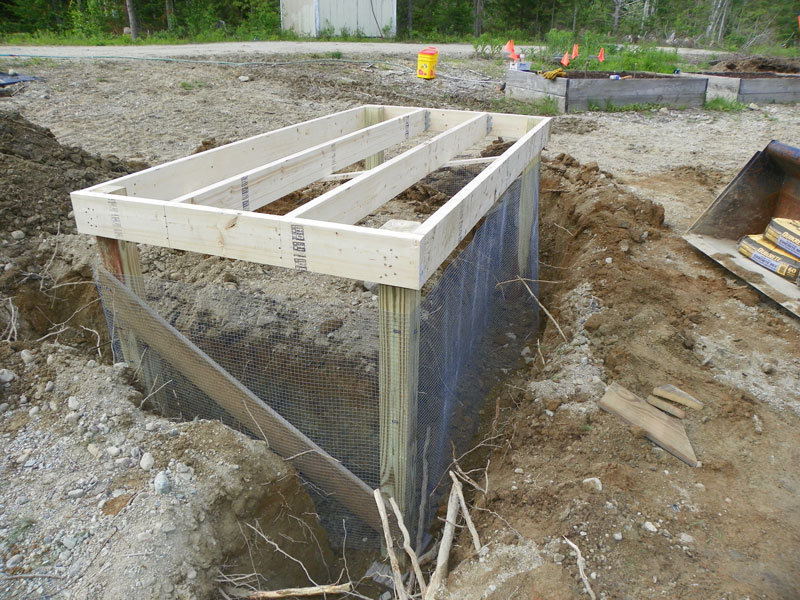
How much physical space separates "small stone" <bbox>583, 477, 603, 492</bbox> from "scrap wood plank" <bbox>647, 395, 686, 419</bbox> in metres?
0.82

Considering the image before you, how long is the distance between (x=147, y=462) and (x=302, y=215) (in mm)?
1285

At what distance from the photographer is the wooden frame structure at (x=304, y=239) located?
2447 mm

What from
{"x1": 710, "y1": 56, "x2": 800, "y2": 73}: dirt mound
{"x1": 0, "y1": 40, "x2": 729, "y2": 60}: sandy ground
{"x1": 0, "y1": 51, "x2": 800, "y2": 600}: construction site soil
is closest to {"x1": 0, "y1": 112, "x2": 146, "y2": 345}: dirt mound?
{"x1": 0, "y1": 51, "x2": 800, "y2": 600}: construction site soil

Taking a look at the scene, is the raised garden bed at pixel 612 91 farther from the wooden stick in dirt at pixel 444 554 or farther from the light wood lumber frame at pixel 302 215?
the wooden stick in dirt at pixel 444 554

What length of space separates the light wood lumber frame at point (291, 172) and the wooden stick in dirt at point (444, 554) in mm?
1864

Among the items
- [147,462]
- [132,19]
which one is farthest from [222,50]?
[147,462]

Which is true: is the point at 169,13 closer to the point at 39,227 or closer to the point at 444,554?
the point at 39,227

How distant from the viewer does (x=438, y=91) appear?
41.9 ft

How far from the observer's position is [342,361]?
3.69 m

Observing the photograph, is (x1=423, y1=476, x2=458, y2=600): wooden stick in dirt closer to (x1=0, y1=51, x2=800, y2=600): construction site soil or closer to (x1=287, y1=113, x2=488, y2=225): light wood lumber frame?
(x1=0, y1=51, x2=800, y2=600): construction site soil

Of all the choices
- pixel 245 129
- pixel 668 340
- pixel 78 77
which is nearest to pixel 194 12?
pixel 78 77

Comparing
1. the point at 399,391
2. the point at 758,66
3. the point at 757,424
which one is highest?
the point at 758,66

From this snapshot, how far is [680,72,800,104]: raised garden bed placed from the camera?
11602 millimetres

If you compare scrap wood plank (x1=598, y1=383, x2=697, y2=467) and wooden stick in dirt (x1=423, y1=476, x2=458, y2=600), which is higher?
scrap wood plank (x1=598, y1=383, x2=697, y2=467)
